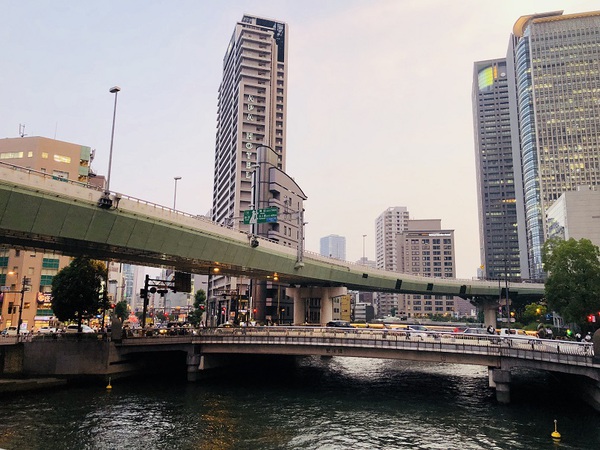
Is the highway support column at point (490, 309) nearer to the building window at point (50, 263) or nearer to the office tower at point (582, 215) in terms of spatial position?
the office tower at point (582, 215)

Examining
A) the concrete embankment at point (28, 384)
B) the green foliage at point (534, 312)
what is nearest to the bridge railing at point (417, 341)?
the concrete embankment at point (28, 384)

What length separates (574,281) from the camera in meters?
67.2

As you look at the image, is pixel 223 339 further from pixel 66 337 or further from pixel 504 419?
pixel 504 419

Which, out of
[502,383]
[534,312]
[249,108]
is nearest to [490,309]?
[534,312]

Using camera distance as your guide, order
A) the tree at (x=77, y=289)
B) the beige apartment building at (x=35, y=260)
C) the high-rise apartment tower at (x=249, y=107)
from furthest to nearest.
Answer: the high-rise apartment tower at (x=249, y=107) < the beige apartment building at (x=35, y=260) < the tree at (x=77, y=289)

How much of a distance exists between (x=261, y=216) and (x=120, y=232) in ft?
64.7

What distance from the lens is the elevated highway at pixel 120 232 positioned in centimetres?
3416

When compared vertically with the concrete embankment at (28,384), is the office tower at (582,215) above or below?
above

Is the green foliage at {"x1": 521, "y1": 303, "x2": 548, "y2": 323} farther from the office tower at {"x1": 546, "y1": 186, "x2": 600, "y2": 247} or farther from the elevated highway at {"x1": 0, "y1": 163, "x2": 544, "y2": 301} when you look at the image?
the elevated highway at {"x1": 0, "y1": 163, "x2": 544, "y2": 301}

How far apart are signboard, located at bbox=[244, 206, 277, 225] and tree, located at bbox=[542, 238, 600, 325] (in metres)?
46.9

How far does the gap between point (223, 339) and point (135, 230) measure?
16379 millimetres

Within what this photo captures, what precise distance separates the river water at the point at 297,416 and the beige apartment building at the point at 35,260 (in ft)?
202

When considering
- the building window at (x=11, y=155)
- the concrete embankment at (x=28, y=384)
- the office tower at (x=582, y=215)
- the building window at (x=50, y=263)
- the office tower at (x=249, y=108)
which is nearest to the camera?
the concrete embankment at (x=28, y=384)

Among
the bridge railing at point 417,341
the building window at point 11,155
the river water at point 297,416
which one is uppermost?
the building window at point 11,155
